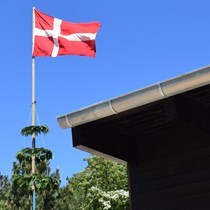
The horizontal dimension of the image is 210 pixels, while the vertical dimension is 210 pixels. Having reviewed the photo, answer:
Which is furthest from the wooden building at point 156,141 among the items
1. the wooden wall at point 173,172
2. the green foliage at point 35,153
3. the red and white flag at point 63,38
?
the red and white flag at point 63,38

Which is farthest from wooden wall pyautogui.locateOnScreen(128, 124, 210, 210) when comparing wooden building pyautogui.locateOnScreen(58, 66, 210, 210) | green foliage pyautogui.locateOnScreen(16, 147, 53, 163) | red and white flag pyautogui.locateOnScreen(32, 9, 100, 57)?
red and white flag pyautogui.locateOnScreen(32, 9, 100, 57)

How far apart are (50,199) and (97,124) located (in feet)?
88.4

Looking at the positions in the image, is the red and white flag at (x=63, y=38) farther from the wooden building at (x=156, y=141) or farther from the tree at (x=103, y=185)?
the tree at (x=103, y=185)

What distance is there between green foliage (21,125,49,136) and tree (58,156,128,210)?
20.5 m

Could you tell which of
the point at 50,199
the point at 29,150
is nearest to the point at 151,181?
the point at 29,150

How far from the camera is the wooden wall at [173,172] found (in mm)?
7312

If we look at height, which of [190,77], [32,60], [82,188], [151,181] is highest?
[82,188]

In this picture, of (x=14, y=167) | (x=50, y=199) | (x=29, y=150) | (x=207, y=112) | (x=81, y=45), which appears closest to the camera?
(x=207, y=112)

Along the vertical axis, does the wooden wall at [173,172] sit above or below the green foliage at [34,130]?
below

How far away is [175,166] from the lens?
7.69 m

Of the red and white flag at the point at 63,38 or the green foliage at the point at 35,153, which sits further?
the red and white flag at the point at 63,38

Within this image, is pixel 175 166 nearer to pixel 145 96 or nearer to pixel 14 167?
pixel 145 96

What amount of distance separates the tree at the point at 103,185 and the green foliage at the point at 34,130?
20494 millimetres

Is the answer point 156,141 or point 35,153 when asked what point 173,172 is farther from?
point 35,153
